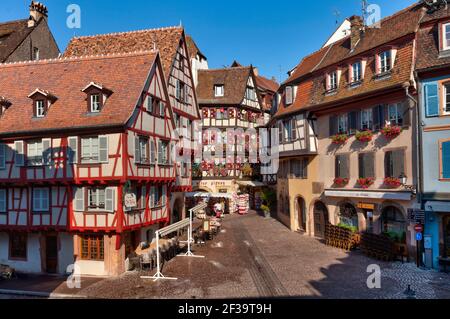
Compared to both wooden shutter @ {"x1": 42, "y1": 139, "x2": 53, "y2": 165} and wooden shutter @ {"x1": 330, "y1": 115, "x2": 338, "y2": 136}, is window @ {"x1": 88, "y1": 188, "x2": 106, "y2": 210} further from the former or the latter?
wooden shutter @ {"x1": 330, "y1": 115, "x2": 338, "y2": 136}

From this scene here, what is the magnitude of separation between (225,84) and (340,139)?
19976mm

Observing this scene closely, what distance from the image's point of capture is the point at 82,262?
18.8 metres

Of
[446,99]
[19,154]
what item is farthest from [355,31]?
[19,154]

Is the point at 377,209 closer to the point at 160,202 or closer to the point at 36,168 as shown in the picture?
the point at 160,202

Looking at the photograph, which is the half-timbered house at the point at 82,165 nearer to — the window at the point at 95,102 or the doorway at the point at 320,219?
the window at the point at 95,102

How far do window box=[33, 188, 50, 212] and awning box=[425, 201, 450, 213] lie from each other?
17.9 meters

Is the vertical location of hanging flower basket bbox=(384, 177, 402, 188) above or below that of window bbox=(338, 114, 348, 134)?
below

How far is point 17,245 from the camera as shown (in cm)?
2027

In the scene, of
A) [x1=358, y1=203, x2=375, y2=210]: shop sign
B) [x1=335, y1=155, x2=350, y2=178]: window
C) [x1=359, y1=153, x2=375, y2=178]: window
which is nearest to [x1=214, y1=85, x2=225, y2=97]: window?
[x1=335, y1=155, x2=350, y2=178]: window

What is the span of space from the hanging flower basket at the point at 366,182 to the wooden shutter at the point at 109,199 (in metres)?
12.9

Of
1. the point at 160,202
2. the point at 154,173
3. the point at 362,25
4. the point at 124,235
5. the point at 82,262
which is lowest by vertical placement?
the point at 82,262

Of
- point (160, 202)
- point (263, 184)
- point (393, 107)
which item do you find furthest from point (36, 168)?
point (263, 184)

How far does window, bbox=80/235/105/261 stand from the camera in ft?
60.8

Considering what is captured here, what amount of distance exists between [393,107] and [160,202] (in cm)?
1344
